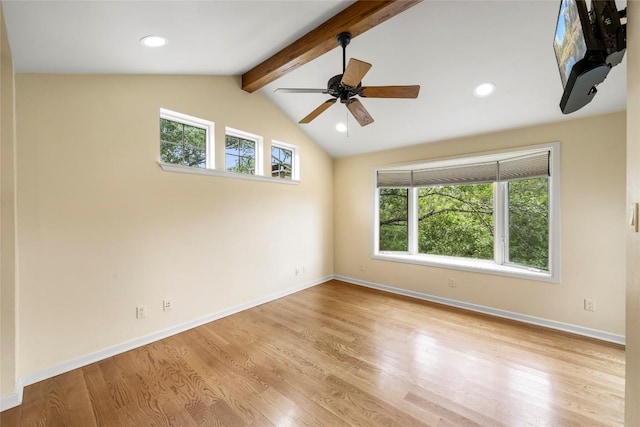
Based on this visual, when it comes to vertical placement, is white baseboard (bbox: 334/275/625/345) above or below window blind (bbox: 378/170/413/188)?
below

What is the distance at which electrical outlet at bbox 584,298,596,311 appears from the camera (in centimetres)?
271

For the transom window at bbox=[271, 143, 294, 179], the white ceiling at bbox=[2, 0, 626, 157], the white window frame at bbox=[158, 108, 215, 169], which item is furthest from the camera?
the transom window at bbox=[271, 143, 294, 179]

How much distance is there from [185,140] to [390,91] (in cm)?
233

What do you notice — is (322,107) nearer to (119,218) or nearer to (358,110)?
(358,110)

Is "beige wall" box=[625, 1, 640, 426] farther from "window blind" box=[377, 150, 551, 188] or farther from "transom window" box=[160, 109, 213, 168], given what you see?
"transom window" box=[160, 109, 213, 168]

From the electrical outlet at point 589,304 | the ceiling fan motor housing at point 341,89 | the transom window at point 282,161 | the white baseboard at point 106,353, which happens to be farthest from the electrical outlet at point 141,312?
the electrical outlet at point 589,304

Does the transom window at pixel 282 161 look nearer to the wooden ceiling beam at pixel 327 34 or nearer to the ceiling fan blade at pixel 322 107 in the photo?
the wooden ceiling beam at pixel 327 34

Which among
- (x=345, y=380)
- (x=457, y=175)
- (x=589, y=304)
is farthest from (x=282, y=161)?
(x=589, y=304)

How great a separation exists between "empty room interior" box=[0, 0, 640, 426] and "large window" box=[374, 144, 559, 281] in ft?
0.10

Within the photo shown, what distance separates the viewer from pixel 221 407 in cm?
176

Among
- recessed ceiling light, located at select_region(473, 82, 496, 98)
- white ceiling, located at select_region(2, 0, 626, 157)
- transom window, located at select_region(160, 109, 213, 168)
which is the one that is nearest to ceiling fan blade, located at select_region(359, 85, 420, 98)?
white ceiling, located at select_region(2, 0, 626, 157)

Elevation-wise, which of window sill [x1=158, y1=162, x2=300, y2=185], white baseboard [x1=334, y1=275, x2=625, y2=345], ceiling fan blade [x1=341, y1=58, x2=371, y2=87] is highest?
ceiling fan blade [x1=341, y1=58, x2=371, y2=87]

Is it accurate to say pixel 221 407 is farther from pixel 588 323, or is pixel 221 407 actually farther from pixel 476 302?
pixel 588 323

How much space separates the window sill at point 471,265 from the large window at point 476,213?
0.01 meters
